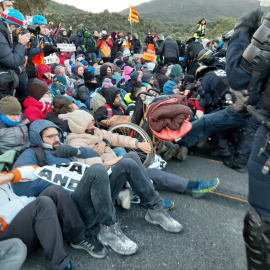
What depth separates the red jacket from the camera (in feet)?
11.2

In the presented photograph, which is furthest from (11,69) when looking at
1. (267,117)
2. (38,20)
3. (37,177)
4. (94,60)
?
(94,60)

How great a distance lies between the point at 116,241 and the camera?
2111 mm

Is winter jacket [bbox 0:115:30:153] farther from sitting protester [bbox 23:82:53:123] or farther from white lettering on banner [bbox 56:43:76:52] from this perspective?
white lettering on banner [bbox 56:43:76:52]

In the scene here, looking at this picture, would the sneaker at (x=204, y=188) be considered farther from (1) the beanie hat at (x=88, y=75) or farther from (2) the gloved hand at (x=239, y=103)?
(1) the beanie hat at (x=88, y=75)

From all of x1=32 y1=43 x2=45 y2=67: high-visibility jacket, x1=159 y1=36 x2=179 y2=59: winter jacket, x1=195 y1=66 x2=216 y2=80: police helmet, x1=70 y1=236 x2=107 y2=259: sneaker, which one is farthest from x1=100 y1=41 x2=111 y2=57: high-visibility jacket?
x1=70 y1=236 x2=107 y2=259: sneaker

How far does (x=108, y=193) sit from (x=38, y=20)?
447 cm

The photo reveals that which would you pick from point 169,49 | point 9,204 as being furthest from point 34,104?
point 169,49

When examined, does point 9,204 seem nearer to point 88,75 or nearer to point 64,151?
point 64,151

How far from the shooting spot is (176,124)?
128 inches

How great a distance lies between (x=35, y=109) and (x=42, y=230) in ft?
6.74

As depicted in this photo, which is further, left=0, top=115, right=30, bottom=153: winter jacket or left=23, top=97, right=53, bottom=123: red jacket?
left=23, top=97, right=53, bottom=123: red jacket

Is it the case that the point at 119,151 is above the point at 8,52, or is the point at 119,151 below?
below

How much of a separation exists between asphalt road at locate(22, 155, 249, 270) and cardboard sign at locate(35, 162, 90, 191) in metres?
0.52

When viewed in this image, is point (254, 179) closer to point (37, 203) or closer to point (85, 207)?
point (85, 207)
